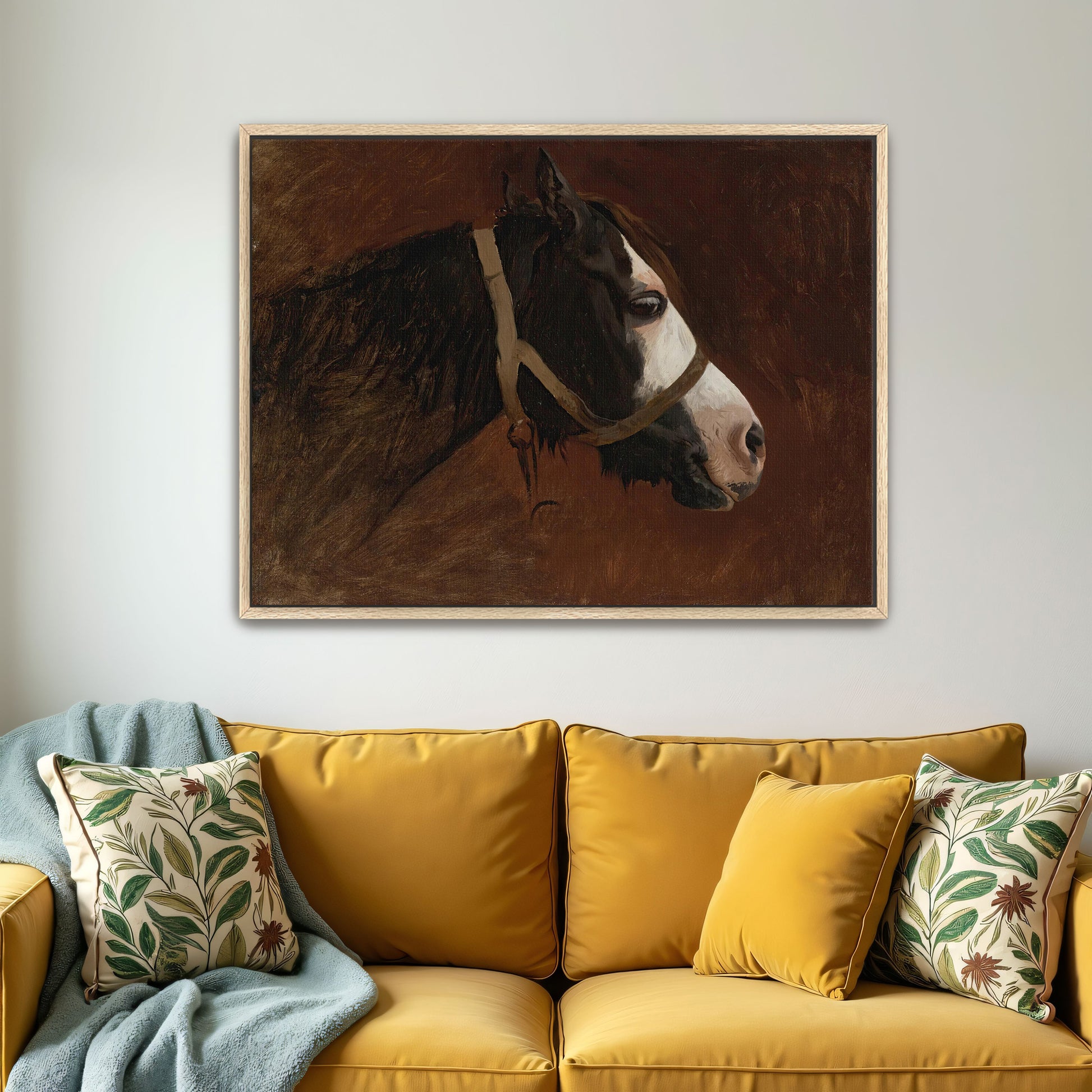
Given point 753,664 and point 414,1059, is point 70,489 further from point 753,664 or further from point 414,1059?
→ point 753,664

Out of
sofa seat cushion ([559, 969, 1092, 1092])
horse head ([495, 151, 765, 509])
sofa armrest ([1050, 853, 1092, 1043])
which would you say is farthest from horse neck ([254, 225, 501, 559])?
sofa armrest ([1050, 853, 1092, 1043])

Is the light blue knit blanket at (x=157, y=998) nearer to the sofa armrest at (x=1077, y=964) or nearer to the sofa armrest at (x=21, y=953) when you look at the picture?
the sofa armrest at (x=21, y=953)

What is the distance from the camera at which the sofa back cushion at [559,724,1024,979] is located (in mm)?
1896

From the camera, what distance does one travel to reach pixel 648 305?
2.25 m

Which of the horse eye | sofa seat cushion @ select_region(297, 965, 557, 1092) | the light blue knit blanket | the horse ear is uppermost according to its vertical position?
the horse ear

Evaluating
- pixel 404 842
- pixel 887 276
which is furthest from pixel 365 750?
pixel 887 276

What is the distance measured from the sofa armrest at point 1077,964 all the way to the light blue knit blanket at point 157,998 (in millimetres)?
1207

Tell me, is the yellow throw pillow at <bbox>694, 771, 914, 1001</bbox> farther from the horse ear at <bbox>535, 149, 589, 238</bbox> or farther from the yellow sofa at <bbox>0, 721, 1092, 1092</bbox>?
the horse ear at <bbox>535, 149, 589, 238</bbox>

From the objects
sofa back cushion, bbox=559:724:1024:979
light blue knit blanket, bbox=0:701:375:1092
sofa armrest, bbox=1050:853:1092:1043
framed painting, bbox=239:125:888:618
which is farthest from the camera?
framed painting, bbox=239:125:888:618

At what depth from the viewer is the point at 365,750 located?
2.00 m

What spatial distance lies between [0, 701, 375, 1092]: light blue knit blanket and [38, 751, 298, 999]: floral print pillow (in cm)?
3

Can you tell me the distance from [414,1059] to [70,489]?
5.06 feet

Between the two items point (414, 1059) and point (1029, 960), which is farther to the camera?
point (1029, 960)

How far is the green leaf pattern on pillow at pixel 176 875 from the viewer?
1644mm
